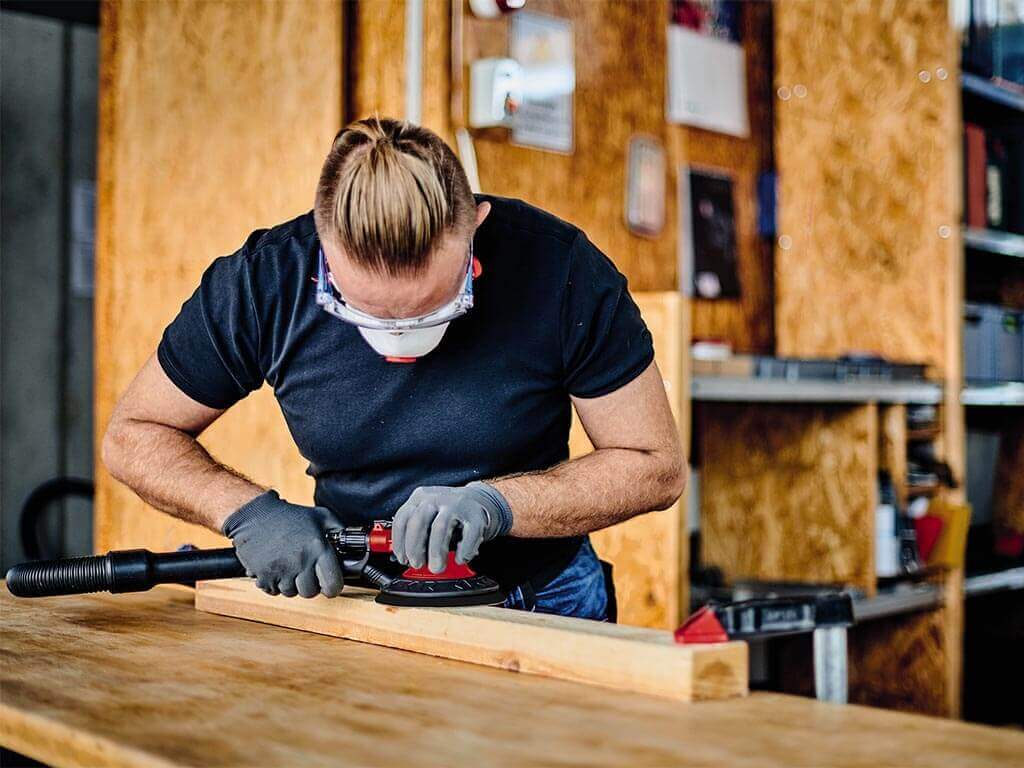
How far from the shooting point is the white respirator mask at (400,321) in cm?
169

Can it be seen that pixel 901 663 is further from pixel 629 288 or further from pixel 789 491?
pixel 629 288

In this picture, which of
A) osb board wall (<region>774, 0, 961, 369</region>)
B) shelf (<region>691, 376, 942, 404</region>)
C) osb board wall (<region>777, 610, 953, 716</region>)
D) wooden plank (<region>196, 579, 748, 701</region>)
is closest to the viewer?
wooden plank (<region>196, 579, 748, 701</region>)

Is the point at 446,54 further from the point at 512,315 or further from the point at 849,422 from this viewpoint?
the point at 849,422

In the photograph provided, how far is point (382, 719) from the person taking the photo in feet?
3.65

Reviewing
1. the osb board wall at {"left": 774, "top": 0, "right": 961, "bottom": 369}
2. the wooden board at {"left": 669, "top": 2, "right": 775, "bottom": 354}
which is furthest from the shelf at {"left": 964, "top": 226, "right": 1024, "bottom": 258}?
the wooden board at {"left": 669, "top": 2, "right": 775, "bottom": 354}

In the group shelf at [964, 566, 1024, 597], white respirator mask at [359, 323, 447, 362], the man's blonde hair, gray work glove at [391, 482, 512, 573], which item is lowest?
shelf at [964, 566, 1024, 597]

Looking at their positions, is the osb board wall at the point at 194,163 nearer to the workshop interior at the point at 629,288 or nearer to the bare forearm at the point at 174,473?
the workshop interior at the point at 629,288

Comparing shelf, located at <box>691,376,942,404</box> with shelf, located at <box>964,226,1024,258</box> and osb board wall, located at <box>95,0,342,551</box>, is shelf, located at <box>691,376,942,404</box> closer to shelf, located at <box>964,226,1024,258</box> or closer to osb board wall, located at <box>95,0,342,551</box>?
shelf, located at <box>964,226,1024,258</box>

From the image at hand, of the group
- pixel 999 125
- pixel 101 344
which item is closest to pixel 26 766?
pixel 101 344

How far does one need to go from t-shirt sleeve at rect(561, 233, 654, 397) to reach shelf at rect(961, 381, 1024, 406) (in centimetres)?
225

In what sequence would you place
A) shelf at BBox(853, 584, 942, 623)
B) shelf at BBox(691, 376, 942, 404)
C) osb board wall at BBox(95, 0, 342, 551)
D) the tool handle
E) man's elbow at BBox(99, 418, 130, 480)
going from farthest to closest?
1. shelf at BBox(853, 584, 942, 623)
2. osb board wall at BBox(95, 0, 342, 551)
3. shelf at BBox(691, 376, 942, 404)
4. man's elbow at BBox(99, 418, 130, 480)
5. the tool handle

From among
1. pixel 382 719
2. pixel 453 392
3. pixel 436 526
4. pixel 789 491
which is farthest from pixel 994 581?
pixel 382 719

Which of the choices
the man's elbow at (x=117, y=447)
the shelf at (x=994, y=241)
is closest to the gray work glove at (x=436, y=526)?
the man's elbow at (x=117, y=447)

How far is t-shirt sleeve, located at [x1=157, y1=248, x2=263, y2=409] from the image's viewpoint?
74.7 inches
